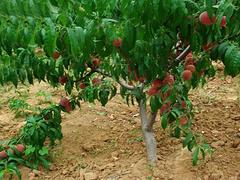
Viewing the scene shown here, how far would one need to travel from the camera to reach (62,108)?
142 inches

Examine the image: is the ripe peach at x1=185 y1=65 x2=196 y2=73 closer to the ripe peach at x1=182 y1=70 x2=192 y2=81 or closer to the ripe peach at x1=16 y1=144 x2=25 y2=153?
the ripe peach at x1=182 y1=70 x2=192 y2=81

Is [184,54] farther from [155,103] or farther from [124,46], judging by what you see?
[124,46]

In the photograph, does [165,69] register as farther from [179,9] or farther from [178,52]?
[179,9]

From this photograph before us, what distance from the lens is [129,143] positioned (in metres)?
3.78

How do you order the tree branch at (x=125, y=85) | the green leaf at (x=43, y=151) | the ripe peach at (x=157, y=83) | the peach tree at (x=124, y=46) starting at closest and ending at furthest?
the peach tree at (x=124, y=46) < the ripe peach at (x=157, y=83) < the tree branch at (x=125, y=85) < the green leaf at (x=43, y=151)

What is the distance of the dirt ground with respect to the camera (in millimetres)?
3361

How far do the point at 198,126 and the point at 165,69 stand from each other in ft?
4.13

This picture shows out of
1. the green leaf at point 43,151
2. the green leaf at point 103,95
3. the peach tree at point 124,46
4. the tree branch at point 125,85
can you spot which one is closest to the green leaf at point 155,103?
the peach tree at point 124,46

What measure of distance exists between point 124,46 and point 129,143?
58.8 inches

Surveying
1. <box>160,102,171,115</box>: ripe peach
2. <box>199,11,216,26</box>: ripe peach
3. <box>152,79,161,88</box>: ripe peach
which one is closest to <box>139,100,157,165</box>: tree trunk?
<box>160,102,171,115</box>: ripe peach

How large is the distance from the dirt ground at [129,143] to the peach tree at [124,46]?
0.16 meters

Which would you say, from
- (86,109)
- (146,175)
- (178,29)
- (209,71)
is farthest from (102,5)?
(86,109)

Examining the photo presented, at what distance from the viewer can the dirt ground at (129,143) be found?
3361 mm

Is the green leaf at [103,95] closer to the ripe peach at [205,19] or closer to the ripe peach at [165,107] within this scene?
the ripe peach at [165,107]
